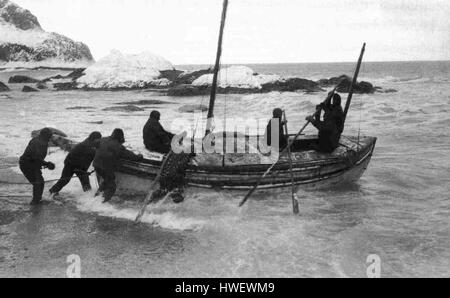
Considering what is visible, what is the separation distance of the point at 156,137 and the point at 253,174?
2599mm

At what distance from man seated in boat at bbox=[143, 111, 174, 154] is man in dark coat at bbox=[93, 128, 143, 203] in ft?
2.88

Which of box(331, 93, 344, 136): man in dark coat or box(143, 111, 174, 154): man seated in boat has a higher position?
box(331, 93, 344, 136): man in dark coat

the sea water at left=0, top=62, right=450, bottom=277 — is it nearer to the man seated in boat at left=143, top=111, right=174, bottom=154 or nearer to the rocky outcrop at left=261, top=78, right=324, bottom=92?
the man seated in boat at left=143, top=111, right=174, bottom=154

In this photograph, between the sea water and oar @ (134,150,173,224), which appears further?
oar @ (134,150,173,224)

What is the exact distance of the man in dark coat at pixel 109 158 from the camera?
890 centimetres

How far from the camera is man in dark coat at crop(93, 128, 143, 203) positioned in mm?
8898

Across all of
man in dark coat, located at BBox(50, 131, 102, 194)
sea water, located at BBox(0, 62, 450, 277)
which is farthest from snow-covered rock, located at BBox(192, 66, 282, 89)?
man in dark coat, located at BBox(50, 131, 102, 194)

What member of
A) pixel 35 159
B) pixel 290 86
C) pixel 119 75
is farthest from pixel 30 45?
pixel 35 159

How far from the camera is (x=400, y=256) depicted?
7.03 metres

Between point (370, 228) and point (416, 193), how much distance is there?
3.31 metres

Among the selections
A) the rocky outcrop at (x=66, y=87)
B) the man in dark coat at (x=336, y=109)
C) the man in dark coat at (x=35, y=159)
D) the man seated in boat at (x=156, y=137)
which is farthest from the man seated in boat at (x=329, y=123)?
the rocky outcrop at (x=66, y=87)

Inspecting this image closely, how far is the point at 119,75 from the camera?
2034 inches

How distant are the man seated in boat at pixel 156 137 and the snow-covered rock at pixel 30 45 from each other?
10843 centimetres
